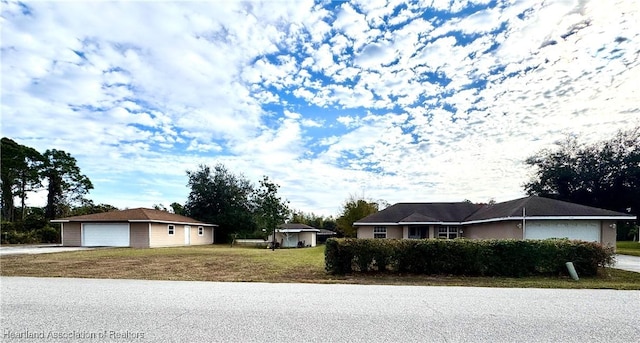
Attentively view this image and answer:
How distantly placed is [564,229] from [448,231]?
319 inches

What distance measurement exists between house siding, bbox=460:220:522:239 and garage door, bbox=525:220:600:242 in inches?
23.4

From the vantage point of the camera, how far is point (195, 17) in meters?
11.4

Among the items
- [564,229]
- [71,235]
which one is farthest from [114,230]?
[564,229]

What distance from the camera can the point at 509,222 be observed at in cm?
2033

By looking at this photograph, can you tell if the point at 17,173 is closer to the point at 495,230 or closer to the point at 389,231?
the point at 389,231

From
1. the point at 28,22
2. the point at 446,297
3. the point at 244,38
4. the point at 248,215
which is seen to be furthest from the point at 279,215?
the point at 446,297

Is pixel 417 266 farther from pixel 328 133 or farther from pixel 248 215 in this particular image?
pixel 248 215

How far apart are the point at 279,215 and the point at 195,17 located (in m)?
20.0

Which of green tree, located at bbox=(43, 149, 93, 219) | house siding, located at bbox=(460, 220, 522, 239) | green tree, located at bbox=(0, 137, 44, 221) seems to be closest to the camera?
house siding, located at bbox=(460, 220, 522, 239)

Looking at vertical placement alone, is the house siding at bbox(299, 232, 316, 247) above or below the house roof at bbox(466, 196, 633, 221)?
below

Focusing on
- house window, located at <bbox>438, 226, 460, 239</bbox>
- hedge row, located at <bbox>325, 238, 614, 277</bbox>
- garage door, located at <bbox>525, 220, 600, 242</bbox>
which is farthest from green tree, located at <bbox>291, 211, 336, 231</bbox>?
hedge row, located at <bbox>325, 238, 614, 277</bbox>

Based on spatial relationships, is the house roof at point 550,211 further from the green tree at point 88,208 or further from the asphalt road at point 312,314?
the green tree at point 88,208

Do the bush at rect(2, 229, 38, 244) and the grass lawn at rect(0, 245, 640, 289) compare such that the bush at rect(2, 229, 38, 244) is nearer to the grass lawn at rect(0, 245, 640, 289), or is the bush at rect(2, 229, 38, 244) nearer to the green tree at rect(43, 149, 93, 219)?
the green tree at rect(43, 149, 93, 219)

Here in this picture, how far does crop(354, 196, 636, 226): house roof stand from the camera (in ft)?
63.1
